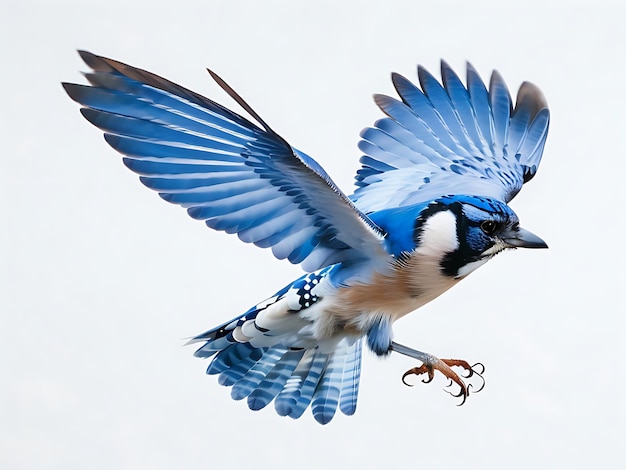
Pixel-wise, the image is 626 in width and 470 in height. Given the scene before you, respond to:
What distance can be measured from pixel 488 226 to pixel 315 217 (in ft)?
1.14

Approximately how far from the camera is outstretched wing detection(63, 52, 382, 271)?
6.23 ft

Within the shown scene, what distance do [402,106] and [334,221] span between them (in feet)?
2.52

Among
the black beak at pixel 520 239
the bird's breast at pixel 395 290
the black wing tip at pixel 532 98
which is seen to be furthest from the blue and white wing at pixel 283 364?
the black wing tip at pixel 532 98

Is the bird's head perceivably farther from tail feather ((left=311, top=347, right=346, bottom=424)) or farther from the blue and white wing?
tail feather ((left=311, top=347, right=346, bottom=424))

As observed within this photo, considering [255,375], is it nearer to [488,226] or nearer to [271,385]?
[271,385]

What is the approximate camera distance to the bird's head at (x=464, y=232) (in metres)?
2.12

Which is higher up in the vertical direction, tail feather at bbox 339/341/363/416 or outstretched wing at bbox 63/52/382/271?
outstretched wing at bbox 63/52/382/271

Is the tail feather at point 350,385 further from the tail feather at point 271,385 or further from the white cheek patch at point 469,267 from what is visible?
the white cheek patch at point 469,267

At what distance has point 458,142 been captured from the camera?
2762 millimetres

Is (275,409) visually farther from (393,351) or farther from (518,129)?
(518,129)

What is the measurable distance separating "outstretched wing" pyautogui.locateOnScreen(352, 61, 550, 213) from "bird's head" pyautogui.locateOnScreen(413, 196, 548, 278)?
0.47 meters

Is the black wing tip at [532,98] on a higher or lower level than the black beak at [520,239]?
higher

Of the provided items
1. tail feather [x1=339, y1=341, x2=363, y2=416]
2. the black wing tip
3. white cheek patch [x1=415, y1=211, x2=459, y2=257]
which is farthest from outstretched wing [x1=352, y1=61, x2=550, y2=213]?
white cheek patch [x1=415, y1=211, x2=459, y2=257]

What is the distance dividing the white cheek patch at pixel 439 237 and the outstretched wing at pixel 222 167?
0.09 metres
